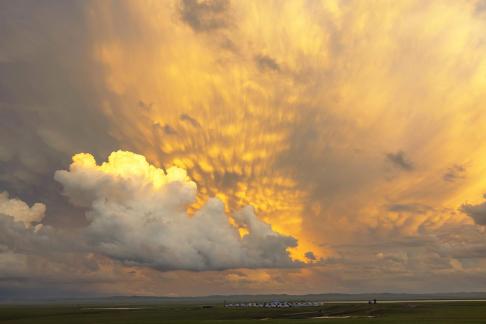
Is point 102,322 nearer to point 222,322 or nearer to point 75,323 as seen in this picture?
point 75,323

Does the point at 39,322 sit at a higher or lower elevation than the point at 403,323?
higher

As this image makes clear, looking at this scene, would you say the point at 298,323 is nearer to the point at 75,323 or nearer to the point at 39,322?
the point at 75,323

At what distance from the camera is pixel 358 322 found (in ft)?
351

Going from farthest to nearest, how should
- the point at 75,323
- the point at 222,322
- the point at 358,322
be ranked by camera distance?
1. the point at 75,323
2. the point at 222,322
3. the point at 358,322

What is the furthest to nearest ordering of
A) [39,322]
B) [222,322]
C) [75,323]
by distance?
1. [39,322]
2. [75,323]
3. [222,322]

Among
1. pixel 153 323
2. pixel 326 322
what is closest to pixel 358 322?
pixel 326 322

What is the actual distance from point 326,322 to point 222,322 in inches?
1035

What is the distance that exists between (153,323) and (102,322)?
19.4 m

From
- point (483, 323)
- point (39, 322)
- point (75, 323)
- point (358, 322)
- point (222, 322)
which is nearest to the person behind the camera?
point (483, 323)

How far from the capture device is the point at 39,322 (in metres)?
137

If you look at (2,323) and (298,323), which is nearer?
(298,323)

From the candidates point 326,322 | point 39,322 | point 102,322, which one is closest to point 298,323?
point 326,322

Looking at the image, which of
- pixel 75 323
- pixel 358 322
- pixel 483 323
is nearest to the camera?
pixel 483 323

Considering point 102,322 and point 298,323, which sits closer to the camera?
point 298,323
